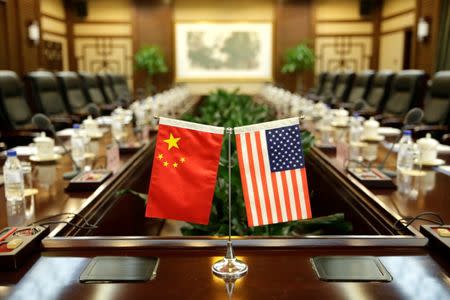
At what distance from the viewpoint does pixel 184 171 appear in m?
0.94

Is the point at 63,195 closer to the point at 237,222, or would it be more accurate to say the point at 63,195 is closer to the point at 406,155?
the point at 237,222

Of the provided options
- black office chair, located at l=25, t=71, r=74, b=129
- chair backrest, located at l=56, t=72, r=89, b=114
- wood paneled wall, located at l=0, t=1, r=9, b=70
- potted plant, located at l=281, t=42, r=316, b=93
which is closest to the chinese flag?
Answer: black office chair, located at l=25, t=71, r=74, b=129

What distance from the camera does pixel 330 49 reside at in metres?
8.83

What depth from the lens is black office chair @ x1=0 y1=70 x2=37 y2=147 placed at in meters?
3.23

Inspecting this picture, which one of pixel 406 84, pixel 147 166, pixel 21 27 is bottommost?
pixel 147 166

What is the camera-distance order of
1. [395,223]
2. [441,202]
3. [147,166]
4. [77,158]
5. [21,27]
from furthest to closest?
1. [21,27]
2. [147,166]
3. [77,158]
4. [441,202]
5. [395,223]

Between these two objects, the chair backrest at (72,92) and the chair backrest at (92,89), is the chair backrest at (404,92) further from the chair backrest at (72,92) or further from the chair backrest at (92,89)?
the chair backrest at (92,89)

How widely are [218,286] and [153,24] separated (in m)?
8.42

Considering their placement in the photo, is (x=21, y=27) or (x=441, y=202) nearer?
(x=441, y=202)

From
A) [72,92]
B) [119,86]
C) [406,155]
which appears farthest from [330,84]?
[406,155]

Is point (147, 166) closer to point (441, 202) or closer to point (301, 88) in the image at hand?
point (441, 202)

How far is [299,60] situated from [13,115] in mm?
5798

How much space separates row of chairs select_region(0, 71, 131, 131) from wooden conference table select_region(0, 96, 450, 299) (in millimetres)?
2298

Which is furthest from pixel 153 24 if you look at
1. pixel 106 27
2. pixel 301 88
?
pixel 301 88
